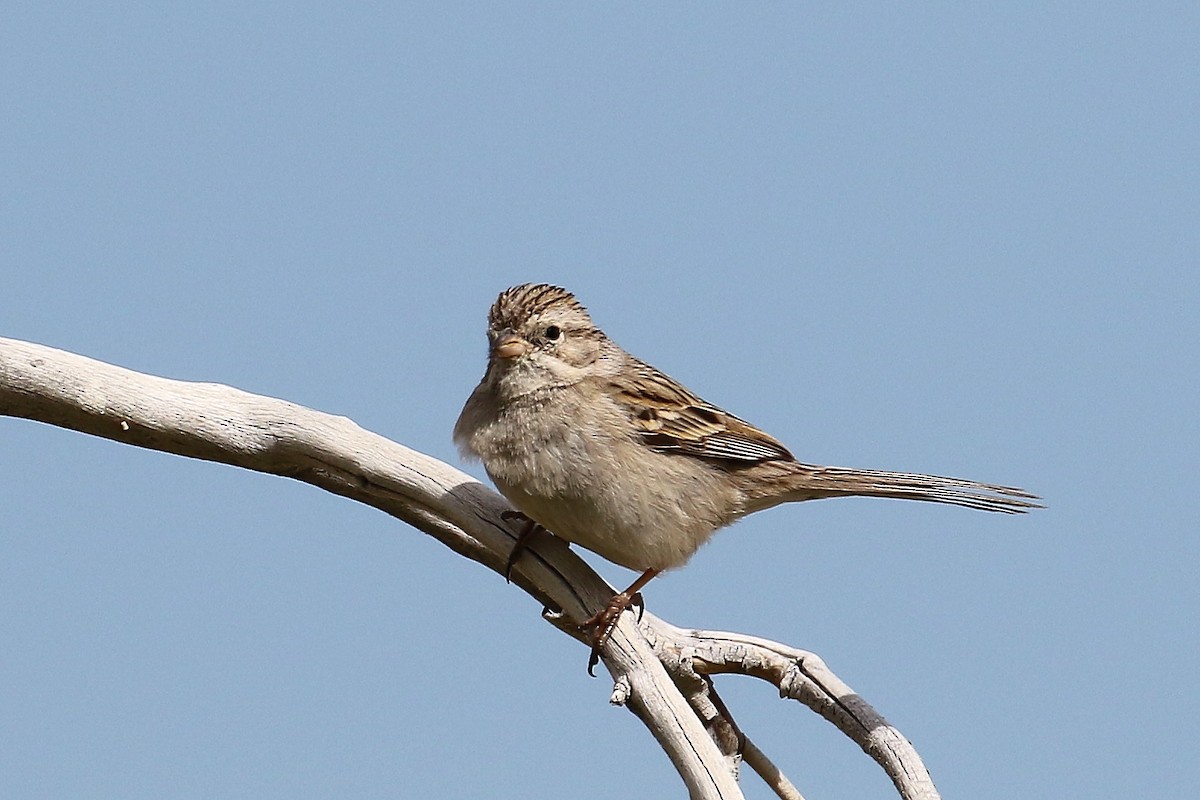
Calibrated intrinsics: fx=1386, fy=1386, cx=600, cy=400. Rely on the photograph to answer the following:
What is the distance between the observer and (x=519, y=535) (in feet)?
19.9

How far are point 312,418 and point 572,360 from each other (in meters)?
1.40

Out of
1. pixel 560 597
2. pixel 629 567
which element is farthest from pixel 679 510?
pixel 560 597

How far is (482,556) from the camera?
6.05 meters

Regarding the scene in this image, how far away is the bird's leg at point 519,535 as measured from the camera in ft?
19.6

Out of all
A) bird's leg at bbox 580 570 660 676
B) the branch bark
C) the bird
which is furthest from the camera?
the bird

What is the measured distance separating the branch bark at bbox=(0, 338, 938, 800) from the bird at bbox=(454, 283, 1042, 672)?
0.16m

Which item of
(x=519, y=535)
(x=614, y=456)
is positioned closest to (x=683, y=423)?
(x=614, y=456)

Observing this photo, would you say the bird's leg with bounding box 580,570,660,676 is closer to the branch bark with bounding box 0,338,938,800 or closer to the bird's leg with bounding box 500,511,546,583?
the branch bark with bounding box 0,338,938,800

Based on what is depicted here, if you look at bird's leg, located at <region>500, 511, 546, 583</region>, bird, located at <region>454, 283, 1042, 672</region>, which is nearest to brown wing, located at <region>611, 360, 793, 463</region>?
bird, located at <region>454, 283, 1042, 672</region>

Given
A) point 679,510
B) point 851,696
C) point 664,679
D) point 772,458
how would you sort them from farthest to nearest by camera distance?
point 772,458
point 679,510
point 851,696
point 664,679

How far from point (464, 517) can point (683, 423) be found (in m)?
1.36

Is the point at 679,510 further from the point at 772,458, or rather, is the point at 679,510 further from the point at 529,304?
the point at 529,304

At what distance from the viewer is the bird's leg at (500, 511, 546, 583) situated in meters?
5.97

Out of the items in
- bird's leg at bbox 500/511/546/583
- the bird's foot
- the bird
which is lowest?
the bird's foot
